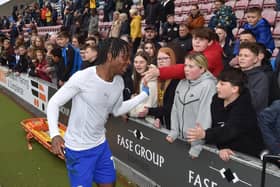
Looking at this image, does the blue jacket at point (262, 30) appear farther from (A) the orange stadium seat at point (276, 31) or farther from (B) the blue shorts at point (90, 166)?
(B) the blue shorts at point (90, 166)

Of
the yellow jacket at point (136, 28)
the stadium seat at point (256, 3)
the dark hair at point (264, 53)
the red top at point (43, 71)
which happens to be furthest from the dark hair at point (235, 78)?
the yellow jacket at point (136, 28)

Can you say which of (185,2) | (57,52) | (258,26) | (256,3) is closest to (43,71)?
(57,52)

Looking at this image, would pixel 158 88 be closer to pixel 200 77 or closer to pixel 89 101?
pixel 200 77

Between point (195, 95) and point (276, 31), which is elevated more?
point (276, 31)

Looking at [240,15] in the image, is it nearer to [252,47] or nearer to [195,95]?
[252,47]

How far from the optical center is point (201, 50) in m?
4.24

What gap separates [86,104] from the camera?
9.80 feet

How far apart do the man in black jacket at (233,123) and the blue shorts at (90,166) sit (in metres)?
0.75

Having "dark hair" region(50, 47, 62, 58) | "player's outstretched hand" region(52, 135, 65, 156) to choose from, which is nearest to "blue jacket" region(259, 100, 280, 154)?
"player's outstretched hand" region(52, 135, 65, 156)

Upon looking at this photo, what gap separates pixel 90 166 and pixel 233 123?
1.24 metres

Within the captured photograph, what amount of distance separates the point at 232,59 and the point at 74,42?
3.38 meters

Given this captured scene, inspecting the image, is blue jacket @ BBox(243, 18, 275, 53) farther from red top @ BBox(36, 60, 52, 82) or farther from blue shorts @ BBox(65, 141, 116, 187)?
red top @ BBox(36, 60, 52, 82)

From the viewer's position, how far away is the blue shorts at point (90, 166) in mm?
3090

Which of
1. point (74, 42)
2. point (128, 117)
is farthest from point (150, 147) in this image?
point (74, 42)
